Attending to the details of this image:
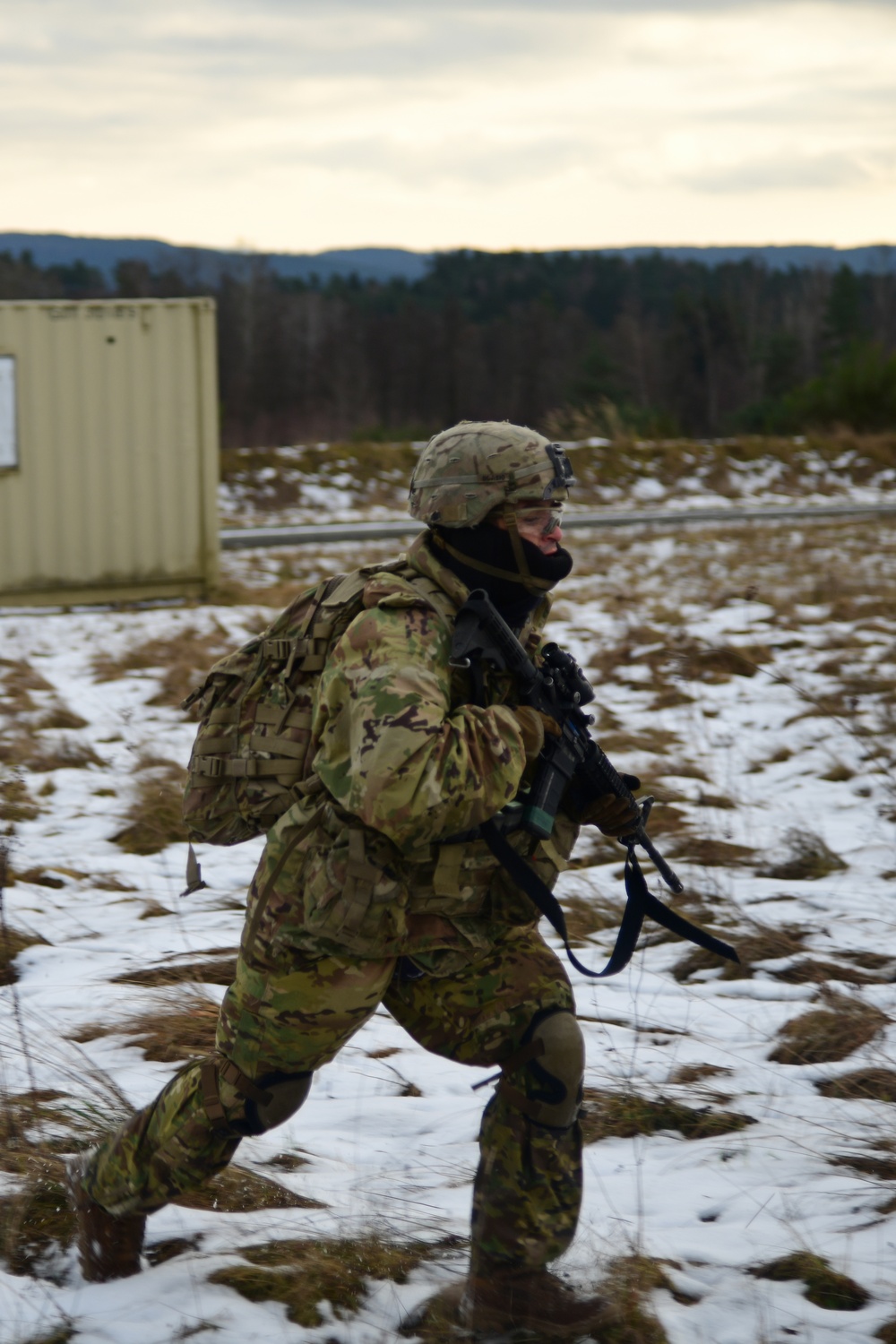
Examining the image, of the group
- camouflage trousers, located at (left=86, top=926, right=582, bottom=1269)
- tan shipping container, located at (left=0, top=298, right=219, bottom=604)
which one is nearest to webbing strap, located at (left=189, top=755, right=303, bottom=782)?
camouflage trousers, located at (left=86, top=926, right=582, bottom=1269)

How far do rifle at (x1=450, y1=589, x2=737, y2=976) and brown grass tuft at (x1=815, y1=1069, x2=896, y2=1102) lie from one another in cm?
125

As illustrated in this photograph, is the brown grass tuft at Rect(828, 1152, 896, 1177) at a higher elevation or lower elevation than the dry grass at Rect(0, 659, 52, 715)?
lower

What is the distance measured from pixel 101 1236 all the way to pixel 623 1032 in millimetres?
1651

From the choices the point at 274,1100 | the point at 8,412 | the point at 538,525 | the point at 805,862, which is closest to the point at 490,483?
the point at 538,525

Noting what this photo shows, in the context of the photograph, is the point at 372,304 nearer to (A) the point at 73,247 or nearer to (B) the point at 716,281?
(A) the point at 73,247

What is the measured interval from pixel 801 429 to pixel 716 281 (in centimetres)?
7009

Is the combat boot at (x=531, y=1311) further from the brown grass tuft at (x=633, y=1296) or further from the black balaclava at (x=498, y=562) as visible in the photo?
the black balaclava at (x=498, y=562)

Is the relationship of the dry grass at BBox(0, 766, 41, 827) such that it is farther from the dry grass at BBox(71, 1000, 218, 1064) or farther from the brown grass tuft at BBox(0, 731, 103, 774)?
the dry grass at BBox(71, 1000, 218, 1064)

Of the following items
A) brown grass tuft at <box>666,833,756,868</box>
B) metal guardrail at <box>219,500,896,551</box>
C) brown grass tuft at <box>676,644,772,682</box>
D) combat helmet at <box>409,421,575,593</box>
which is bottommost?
brown grass tuft at <box>666,833,756,868</box>

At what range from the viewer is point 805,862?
16.3ft

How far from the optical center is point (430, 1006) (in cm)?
248

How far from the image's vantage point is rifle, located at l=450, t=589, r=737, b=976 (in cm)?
230

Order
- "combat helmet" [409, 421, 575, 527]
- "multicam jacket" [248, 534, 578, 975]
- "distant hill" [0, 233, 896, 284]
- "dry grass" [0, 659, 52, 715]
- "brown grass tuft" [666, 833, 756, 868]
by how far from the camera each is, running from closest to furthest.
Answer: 1. "multicam jacket" [248, 534, 578, 975]
2. "combat helmet" [409, 421, 575, 527]
3. "brown grass tuft" [666, 833, 756, 868]
4. "dry grass" [0, 659, 52, 715]
5. "distant hill" [0, 233, 896, 284]

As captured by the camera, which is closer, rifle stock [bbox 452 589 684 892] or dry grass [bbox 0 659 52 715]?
rifle stock [bbox 452 589 684 892]
